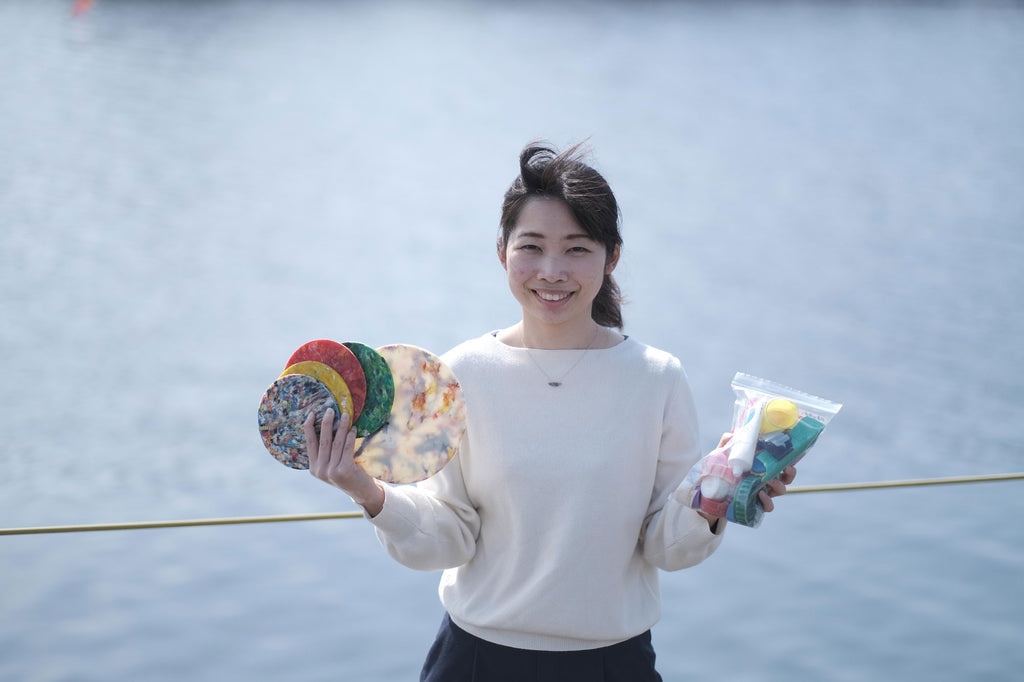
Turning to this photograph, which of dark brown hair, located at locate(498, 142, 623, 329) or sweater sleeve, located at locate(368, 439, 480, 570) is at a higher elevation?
dark brown hair, located at locate(498, 142, 623, 329)

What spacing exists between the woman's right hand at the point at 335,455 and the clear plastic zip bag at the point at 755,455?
41 centimetres

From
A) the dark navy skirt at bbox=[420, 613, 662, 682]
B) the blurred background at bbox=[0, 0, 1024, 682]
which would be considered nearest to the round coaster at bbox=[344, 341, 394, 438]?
the dark navy skirt at bbox=[420, 613, 662, 682]

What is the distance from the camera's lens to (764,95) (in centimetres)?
996

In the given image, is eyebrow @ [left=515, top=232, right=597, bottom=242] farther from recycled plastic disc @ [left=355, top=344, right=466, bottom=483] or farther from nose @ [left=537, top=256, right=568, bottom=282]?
recycled plastic disc @ [left=355, top=344, right=466, bottom=483]

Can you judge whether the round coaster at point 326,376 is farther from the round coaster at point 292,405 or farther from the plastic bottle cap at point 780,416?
the plastic bottle cap at point 780,416

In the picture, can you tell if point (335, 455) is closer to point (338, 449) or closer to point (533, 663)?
point (338, 449)

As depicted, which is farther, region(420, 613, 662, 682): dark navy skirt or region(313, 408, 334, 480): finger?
region(420, 613, 662, 682): dark navy skirt

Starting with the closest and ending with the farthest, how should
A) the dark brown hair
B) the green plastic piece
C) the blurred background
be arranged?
1. the green plastic piece
2. the dark brown hair
3. the blurred background

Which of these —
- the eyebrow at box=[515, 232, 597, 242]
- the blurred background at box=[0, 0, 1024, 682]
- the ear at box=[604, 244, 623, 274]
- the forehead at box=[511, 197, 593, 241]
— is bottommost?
the blurred background at box=[0, 0, 1024, 682]

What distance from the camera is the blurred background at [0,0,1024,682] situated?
2820 millimetres

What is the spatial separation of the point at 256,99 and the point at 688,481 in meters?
9.55

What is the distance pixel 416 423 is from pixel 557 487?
20 centimetres

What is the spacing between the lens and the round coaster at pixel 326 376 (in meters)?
1.23

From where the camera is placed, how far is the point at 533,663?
130 cm
